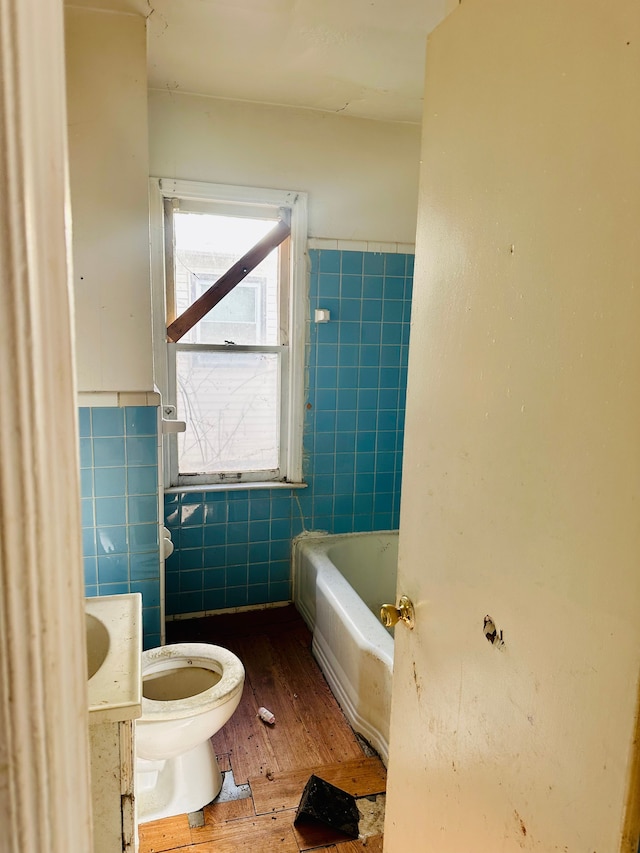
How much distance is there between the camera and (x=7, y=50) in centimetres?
34

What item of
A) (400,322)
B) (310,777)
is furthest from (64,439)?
(400,322)

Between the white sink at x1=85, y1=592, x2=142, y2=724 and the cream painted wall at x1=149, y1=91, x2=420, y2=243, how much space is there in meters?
1.81

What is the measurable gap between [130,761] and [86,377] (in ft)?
3.93

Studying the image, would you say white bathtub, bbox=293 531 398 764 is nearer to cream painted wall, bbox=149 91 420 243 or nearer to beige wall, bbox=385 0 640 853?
beige wall, bbox=385 0 640 853

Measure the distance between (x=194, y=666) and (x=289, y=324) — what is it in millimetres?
1582

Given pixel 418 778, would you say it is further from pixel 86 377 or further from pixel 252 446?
pixel 252 446

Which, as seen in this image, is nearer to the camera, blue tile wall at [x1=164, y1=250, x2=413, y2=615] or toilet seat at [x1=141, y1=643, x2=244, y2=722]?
toilet seat at [x1=141, y1=643, x2=244, y2=722]

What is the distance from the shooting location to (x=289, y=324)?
2.67 m

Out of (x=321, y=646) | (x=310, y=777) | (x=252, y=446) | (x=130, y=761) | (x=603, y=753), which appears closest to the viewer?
Answer: (x=603, y=753)

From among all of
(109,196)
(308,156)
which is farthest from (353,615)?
(308,156)

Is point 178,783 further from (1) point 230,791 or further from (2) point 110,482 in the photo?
(2) point 110,482

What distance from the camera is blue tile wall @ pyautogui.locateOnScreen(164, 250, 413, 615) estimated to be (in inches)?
104

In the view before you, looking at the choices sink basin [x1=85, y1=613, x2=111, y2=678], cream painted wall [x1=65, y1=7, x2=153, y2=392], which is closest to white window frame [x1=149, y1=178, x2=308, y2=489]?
cream painted wall [x1=65, y1=7, x2=153, y2=392]

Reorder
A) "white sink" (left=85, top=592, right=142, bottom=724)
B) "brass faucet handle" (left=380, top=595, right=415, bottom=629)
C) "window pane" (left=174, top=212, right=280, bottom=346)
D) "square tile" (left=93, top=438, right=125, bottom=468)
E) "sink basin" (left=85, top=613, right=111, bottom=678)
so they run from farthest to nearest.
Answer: "window pane" (left=174, top=212, right=280, bottom=346) → "square tile" (left=93, top=438, right=125, bottom=468) → "sink basin" (left=85, top=613, right=111, bottom=678) → "white sink" (left=85, top=592, right=142, bottom=724) → "brass faucet handle" (left=380, top=595, right=415, bottom=629)
